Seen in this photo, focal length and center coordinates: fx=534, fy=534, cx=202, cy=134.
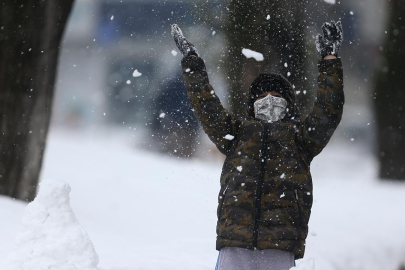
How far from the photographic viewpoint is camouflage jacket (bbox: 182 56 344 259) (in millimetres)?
2553

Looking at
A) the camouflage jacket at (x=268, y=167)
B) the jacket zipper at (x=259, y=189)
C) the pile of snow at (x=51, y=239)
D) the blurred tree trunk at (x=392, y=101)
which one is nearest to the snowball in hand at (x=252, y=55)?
the blurred tree trunk at (x=392, y=101)

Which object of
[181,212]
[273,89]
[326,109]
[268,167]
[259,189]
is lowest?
[181,212]

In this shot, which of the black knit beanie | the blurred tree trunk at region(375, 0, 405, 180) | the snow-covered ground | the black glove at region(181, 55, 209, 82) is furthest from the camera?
the blurred tree trunk at region(375, 0, 405, 180)

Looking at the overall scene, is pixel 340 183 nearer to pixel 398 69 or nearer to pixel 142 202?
pixel 398 69

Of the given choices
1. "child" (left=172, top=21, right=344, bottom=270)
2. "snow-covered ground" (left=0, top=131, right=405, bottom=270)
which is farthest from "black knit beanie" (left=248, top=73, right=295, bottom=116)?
"snow-covered ground" (left=0, top=131, right=405, bottom=270)

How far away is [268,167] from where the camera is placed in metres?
2.64

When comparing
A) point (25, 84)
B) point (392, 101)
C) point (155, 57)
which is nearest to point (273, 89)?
point (25, 84)

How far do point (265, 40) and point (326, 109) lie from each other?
6276mm

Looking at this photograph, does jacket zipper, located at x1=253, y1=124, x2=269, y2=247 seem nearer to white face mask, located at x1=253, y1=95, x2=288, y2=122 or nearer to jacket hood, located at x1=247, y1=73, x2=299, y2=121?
white face mask, located at x1=253, y1=95, x2=288, y2=122

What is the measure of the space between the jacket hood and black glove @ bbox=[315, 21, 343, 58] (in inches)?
12.1

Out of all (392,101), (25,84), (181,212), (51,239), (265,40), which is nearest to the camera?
(51,239)

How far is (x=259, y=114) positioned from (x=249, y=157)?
329 mm

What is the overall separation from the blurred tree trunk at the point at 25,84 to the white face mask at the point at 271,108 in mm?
3533

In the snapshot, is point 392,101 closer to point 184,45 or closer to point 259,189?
point 184,45
